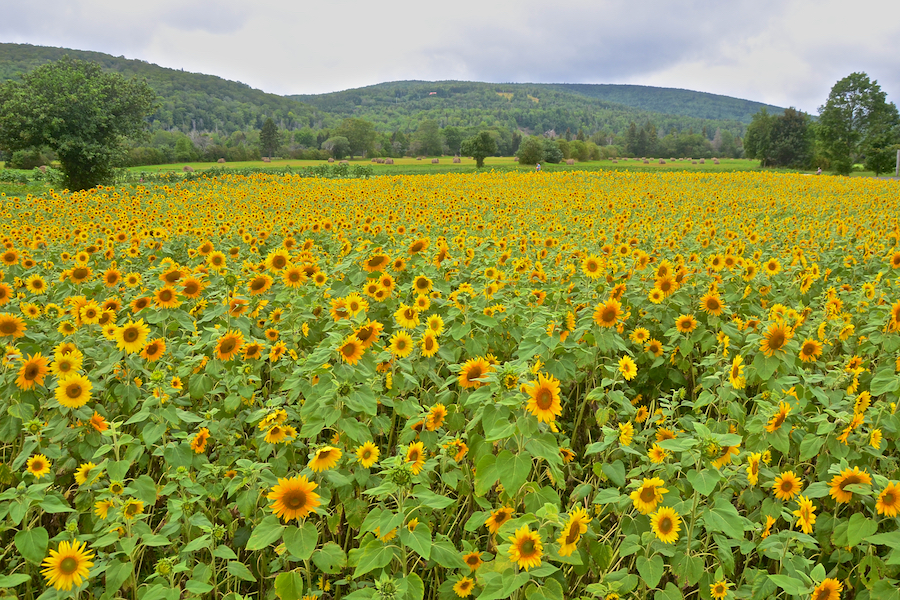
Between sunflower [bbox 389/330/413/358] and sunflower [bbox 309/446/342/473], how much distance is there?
830 millimetres

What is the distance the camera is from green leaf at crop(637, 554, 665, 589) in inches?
79.4

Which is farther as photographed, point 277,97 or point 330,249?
point 277,97

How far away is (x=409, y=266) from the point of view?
5.33 metres

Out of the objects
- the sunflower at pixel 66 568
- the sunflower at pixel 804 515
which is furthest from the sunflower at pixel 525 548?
the sunflower at pixel 66 568

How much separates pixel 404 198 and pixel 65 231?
9426 mm

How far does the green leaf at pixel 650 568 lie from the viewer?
202 cm

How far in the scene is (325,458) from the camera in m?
2.17

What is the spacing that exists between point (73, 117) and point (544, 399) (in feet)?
107

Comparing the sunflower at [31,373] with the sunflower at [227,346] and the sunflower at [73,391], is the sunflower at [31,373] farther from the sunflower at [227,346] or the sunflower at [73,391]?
the sunflower at [227,346]

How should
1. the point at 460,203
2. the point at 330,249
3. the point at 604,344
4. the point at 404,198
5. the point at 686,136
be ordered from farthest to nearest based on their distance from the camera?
the point at 686,136 → the point at 404,198 → the point at 460,203 → the point at 330,249 → the point at 604,344

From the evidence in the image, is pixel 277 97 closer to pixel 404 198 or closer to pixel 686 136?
pixel 686 136

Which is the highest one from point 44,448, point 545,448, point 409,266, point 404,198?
point 404,198

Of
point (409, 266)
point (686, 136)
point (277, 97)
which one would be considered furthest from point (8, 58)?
point (409, 266)

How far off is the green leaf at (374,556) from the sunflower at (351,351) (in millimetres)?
935
